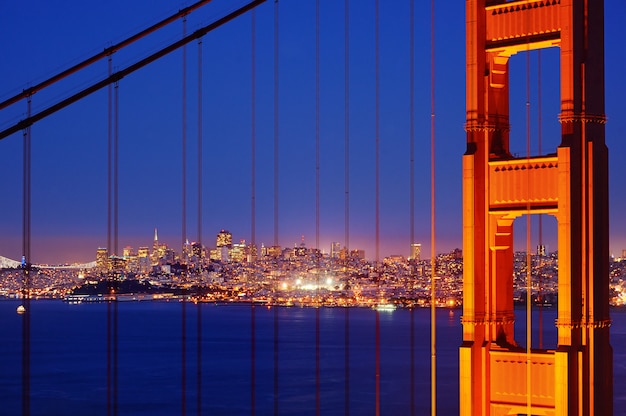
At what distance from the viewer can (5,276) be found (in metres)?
119

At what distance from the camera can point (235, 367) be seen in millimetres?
59812

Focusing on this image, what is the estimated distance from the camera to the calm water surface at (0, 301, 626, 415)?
148ft

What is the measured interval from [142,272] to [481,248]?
82498 mm

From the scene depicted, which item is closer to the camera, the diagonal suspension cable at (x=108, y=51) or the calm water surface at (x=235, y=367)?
the diagonal suspension cable at (x=108, y=51)

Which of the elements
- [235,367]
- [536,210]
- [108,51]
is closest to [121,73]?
[108,51]

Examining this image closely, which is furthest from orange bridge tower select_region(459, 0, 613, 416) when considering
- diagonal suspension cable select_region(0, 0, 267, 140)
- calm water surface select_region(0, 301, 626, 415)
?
calm water surface select_region(0, 301, 626, 415)

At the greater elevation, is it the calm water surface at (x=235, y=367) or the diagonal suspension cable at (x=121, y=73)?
the diagonal suspension cable at (x=121, y=73)

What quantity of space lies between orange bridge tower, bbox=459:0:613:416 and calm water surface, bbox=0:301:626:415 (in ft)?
99.2

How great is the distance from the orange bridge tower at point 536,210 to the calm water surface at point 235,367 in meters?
30.2

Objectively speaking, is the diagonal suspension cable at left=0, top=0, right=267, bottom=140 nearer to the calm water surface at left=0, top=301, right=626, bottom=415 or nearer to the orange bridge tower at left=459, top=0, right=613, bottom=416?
the orange bridge tower at left=459, top=0, right=613, bottom=416

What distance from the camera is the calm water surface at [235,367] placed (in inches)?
1781

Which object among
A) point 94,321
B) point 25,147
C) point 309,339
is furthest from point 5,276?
point 25,147

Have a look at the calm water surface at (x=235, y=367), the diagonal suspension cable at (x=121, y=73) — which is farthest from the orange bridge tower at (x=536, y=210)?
the calm water surface at (x=235, y=367)

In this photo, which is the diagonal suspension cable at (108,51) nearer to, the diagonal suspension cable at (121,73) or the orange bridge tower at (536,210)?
the diagonal suspension cable at (121,73)
